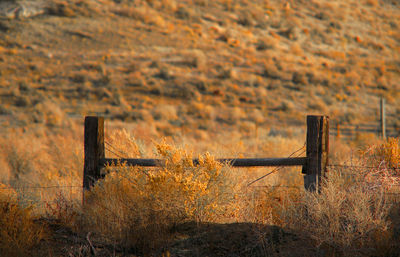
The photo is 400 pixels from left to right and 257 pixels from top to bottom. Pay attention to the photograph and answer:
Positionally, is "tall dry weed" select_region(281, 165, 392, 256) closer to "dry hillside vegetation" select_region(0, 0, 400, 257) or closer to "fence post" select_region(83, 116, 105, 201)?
"dry hillside vegetation" select_region(0, 0, 400, 257)

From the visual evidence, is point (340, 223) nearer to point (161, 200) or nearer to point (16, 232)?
point (161, 200)

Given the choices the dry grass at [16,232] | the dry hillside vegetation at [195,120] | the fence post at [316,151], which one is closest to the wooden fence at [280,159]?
the fence post at [316,151]

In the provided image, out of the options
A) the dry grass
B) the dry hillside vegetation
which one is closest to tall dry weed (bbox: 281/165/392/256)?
the dry hillside vegetation

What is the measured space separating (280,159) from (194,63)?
24093 mm

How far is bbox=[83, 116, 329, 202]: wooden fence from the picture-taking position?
5.86m

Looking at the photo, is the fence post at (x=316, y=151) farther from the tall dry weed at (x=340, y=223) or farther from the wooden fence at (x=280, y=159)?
the tall dry weed at (x=340, y=223)

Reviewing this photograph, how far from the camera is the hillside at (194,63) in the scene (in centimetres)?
2250

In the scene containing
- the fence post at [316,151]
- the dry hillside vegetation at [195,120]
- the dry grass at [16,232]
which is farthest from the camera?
the fence post at [316,151]

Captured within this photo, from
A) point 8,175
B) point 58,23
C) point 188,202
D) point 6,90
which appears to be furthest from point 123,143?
point 58,23

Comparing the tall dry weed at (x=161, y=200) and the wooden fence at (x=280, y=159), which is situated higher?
the wooden fence at (x=280, y=159)

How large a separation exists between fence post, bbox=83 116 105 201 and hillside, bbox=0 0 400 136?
39.3 ft

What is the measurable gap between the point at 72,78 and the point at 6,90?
3885mm

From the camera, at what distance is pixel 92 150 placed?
594 cm

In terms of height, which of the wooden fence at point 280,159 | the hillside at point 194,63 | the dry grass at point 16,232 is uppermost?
the hillside at point 194,63
